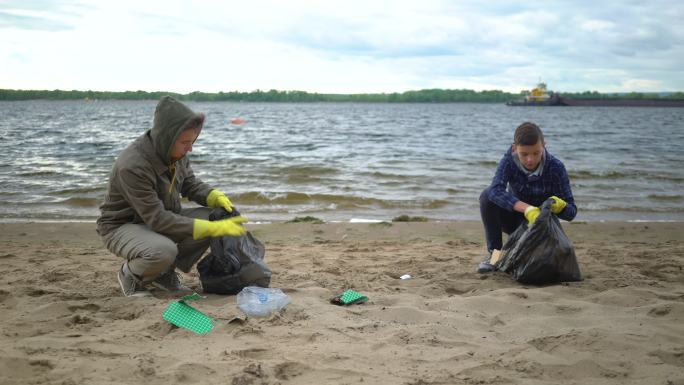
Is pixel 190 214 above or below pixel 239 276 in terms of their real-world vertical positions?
above

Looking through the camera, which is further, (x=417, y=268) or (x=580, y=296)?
(x=417, y=268)

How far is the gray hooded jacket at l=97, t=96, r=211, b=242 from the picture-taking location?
3500 mm

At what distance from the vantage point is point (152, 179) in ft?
11.7

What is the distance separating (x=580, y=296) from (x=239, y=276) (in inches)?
85.9

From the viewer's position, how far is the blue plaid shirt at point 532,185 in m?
4.28

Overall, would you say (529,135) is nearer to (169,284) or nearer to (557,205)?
(557,205)

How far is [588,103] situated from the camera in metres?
80.9

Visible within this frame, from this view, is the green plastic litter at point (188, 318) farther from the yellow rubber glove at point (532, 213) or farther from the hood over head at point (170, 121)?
the yellow rubber glove at point (532, 213)

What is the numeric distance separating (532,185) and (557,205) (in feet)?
0.95

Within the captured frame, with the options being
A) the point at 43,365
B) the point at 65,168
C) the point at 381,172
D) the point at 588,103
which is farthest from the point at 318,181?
the point at 588,103

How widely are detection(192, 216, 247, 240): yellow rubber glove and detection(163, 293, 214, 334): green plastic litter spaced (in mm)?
484

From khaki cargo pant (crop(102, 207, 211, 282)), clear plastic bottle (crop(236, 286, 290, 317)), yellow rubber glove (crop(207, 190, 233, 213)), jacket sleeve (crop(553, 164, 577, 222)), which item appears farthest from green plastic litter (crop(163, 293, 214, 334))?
jacket sleeve (crop(553, 164, 577, 222))

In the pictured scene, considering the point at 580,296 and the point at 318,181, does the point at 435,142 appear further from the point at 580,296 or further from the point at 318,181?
the point at 580,296

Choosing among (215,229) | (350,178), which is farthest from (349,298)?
(350,178)
